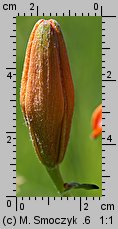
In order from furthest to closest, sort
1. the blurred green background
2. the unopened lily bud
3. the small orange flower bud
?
1. the blurred green background
2. the small orange flower bud
3. the unopened lily bud

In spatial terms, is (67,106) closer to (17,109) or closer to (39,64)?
(39,64)

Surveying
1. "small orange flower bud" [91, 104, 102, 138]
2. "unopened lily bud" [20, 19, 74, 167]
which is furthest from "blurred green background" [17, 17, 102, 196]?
"unopened lily bud" [20, 19, 74, 167]

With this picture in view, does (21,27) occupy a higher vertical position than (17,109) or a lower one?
higher

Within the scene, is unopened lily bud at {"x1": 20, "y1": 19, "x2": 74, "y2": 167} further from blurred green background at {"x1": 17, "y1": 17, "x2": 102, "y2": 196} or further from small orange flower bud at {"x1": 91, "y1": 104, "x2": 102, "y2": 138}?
blurred green background at {"x1": 17, "y1": 17, "x2": 102, "y2": 196}

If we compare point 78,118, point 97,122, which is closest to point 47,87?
point 97,122

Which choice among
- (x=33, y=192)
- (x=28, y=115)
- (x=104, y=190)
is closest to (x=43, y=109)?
(x=28, y=115)

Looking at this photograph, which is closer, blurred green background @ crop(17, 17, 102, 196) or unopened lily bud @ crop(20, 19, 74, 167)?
unopened lily bud @ crop(20, 19, 74, 167)

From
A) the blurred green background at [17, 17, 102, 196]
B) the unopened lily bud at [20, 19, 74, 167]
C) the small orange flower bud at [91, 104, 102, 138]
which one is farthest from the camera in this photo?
the blurred green background at [17, 17, 102, 196]

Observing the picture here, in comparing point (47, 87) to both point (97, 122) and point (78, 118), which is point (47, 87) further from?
point (78, 118)
